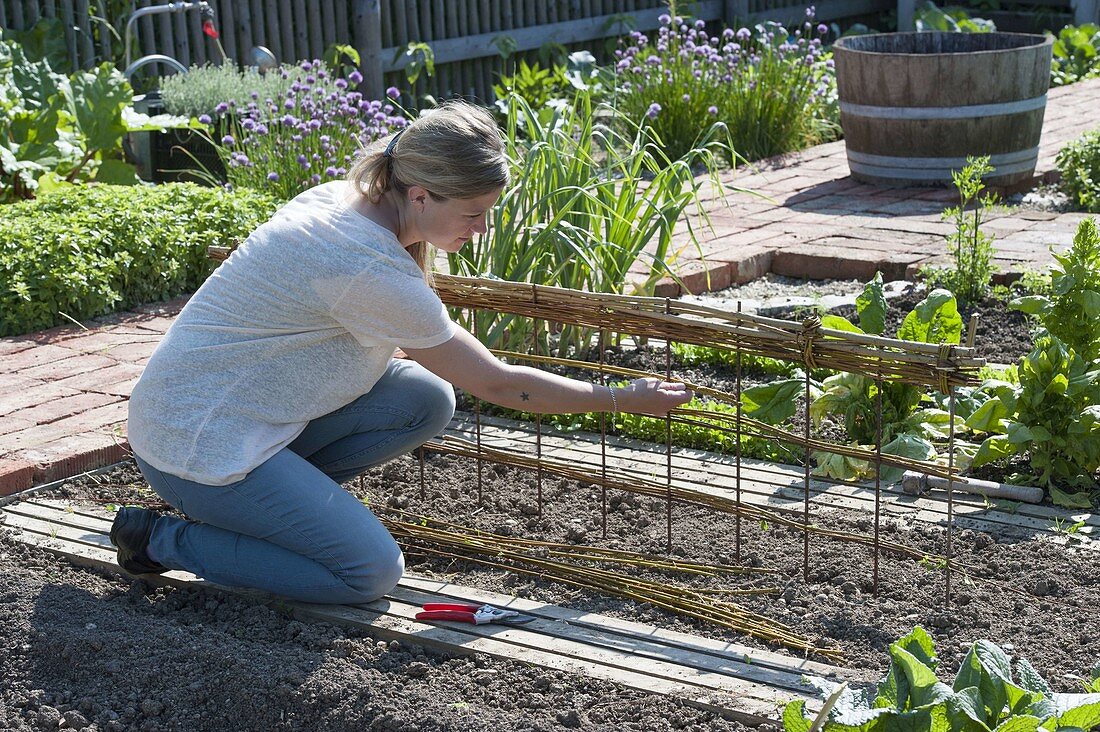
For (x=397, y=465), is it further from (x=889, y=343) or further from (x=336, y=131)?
(x=336, y=131)

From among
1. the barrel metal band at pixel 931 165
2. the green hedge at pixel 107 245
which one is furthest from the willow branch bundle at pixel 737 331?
the barrel metal band at pixel 931 165

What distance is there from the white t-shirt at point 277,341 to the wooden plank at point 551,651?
38 centimetres

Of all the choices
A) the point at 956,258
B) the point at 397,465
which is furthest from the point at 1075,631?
the point at 956,258

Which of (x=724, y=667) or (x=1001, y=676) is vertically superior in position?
(x=1001, y=676)

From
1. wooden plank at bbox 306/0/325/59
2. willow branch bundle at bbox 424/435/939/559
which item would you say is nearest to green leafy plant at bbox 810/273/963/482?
willow branch bundle at bbox 424/435/939/559

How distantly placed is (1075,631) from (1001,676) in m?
0.70

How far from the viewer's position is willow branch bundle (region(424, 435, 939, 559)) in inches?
122

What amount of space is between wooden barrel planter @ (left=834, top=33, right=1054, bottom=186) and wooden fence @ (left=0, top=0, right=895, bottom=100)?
3285 millimetres

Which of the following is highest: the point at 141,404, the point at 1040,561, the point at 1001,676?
the point at 141,404

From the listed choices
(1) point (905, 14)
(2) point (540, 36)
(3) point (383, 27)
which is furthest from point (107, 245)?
(1) point (905, 14)

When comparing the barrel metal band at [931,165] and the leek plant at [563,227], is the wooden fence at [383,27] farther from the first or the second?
the leek plant at [563,227]

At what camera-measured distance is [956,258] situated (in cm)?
538

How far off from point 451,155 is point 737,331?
0.78m

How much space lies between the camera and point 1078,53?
11172 millimetres
